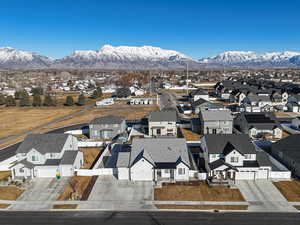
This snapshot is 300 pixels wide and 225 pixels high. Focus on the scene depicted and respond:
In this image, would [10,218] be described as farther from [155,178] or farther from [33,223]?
[155,178]

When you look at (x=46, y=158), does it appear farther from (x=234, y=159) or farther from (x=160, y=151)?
(x=234, y=159)

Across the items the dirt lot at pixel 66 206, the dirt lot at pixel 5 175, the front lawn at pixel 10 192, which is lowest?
the dirt lot at pixel 66 206

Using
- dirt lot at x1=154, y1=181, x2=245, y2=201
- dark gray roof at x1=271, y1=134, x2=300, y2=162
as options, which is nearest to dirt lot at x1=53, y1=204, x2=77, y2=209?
dirt lot at x1=154, y1=181, x2=245, y2=201

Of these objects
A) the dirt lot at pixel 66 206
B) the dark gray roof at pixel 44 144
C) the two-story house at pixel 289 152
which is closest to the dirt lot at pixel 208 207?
the dirt lot at pixel 66 206

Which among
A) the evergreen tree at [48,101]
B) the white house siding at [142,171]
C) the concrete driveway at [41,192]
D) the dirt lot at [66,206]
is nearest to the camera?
the dirt lot at [66,206]

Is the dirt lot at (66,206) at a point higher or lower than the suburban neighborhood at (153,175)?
lower

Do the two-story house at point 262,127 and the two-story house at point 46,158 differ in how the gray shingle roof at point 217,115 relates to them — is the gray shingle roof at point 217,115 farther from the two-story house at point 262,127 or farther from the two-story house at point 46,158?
the two-story house at point 46,158

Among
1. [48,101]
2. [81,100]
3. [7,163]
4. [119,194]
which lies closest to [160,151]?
[119,194]
